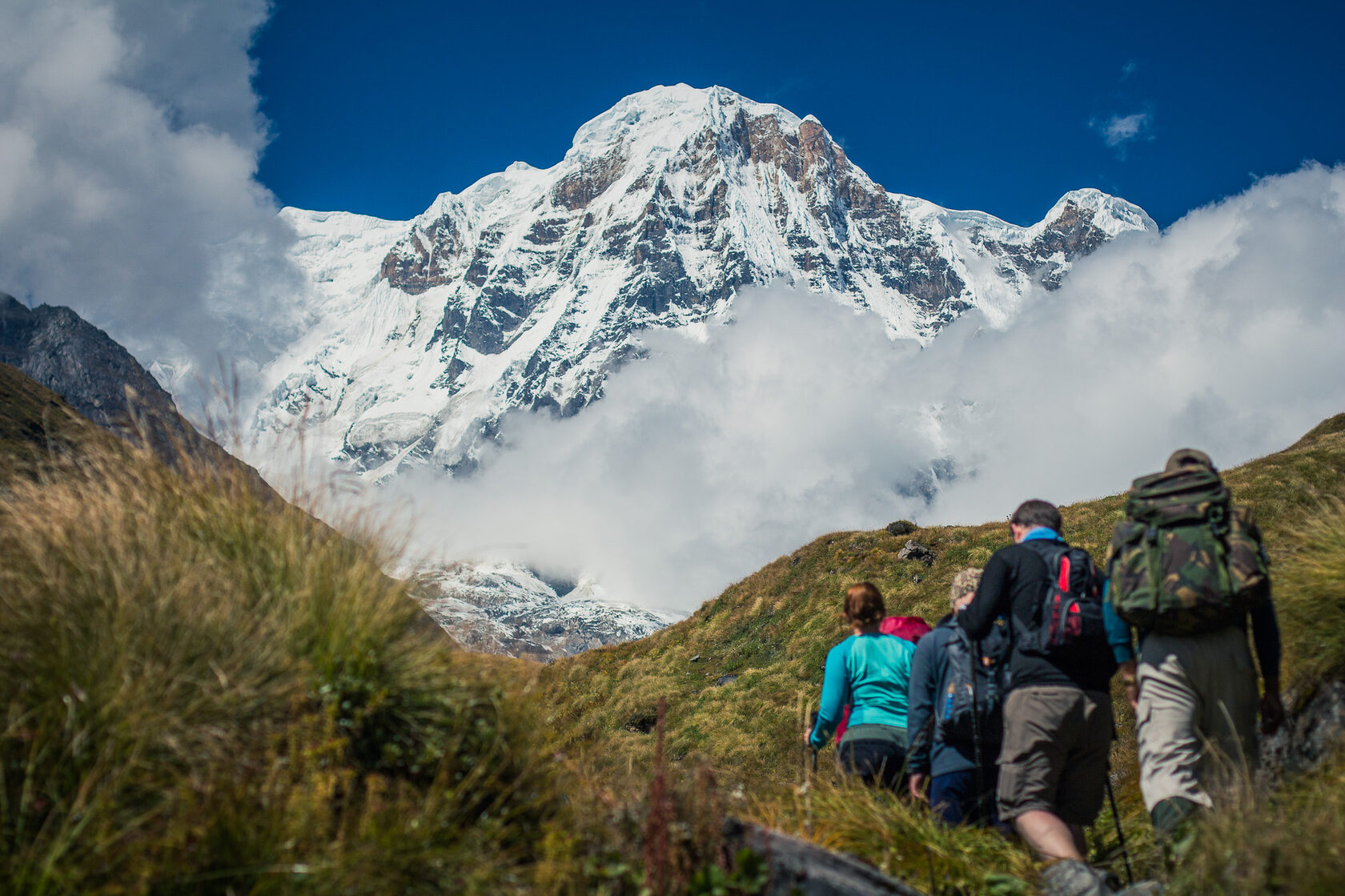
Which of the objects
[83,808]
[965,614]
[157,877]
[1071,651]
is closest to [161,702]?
[83,808]

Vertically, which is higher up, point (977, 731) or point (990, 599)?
point (990, 599)

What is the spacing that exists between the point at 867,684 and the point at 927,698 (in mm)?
488

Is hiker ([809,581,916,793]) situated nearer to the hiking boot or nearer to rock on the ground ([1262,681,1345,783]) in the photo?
the hiking boot

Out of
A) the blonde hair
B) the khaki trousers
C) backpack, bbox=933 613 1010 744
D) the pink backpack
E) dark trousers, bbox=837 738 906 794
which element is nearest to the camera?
the khaki trousers

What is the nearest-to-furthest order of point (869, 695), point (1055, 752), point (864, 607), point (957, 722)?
point (1055, 752), point (957, 722), point (869, 695), point (864, 607)

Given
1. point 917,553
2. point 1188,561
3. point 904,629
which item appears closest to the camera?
point 1188,561

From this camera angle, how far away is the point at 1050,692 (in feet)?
12.7

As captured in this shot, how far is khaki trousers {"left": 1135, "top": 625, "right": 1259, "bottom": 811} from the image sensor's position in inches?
143

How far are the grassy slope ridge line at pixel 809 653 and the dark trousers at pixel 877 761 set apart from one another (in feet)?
1.45

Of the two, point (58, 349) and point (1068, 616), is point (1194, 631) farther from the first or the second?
point (58, 349)

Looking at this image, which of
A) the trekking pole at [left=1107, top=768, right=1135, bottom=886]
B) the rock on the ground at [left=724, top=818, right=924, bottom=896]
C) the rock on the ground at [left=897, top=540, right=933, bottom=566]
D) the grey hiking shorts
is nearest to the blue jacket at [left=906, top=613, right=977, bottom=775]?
the grey hiking shorts

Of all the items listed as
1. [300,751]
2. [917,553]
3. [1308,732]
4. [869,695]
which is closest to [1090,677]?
[1308,732]

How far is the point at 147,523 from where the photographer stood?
3.24 metres

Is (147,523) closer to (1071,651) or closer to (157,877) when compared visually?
(157,877)
